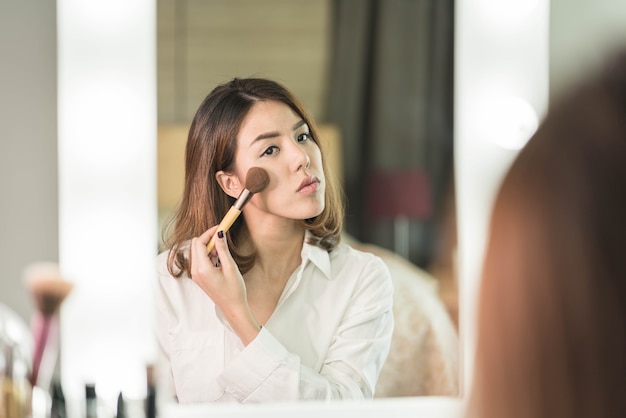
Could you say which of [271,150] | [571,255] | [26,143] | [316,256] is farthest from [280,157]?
[571,255]

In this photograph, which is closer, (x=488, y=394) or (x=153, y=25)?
(x=488, y=394)

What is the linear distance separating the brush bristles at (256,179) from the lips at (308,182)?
43mm

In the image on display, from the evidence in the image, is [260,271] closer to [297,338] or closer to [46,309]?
[297,338]

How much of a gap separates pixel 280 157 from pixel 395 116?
0.16m

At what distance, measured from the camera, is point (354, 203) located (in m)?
1.03

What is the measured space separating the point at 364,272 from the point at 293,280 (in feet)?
0.29

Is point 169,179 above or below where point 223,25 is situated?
below

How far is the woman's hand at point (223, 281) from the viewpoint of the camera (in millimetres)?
986

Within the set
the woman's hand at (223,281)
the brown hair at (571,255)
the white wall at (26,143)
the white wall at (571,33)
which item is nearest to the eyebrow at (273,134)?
the woman's hand at (223,281)

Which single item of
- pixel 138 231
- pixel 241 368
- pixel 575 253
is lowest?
pixel 241 368

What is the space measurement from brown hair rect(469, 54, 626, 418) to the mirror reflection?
1.99 feet

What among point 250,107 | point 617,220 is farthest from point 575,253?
point 250,107

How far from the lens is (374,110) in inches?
41.1

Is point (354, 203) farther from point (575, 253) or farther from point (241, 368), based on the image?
point (575, 253)
